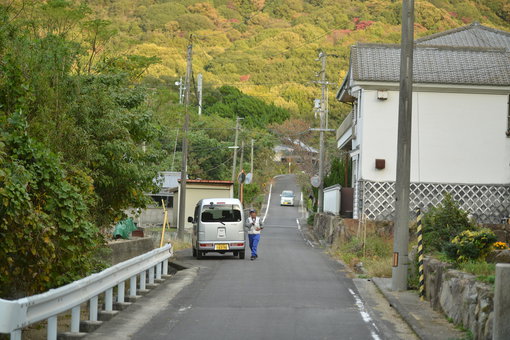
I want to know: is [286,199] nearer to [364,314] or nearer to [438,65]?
[438,65]

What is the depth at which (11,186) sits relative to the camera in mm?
10367

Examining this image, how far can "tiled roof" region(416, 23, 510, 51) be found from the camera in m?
44.3

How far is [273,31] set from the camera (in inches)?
4847

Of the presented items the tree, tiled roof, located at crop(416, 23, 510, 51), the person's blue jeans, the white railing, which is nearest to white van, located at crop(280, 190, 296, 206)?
tiled roof, located at crop(416, 23, 510, 51)

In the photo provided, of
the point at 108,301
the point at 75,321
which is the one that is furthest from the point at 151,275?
the point at 75,321

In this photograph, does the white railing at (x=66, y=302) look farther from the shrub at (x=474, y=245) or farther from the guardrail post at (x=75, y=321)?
the shrub at (x=474, y=245)

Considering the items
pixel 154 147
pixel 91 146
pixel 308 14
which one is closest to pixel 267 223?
pixel 154 147

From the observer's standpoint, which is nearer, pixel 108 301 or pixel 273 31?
pixel 108 301

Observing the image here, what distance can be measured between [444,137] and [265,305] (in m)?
22.4

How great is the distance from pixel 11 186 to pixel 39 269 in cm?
197

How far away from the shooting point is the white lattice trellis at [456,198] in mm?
35156

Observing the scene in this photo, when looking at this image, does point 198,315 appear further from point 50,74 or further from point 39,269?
point 50,74

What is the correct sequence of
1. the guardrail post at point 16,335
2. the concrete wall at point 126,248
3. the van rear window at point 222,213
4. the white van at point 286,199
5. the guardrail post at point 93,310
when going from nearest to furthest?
the guardrail post at point 16,335, the guardrail post at point 93,310, the concrete wall at point 126,248, the van rear window at point 222,213, the white van at point 286,199

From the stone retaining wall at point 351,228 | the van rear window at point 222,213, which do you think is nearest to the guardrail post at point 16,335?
the van rear window at point 222,213
